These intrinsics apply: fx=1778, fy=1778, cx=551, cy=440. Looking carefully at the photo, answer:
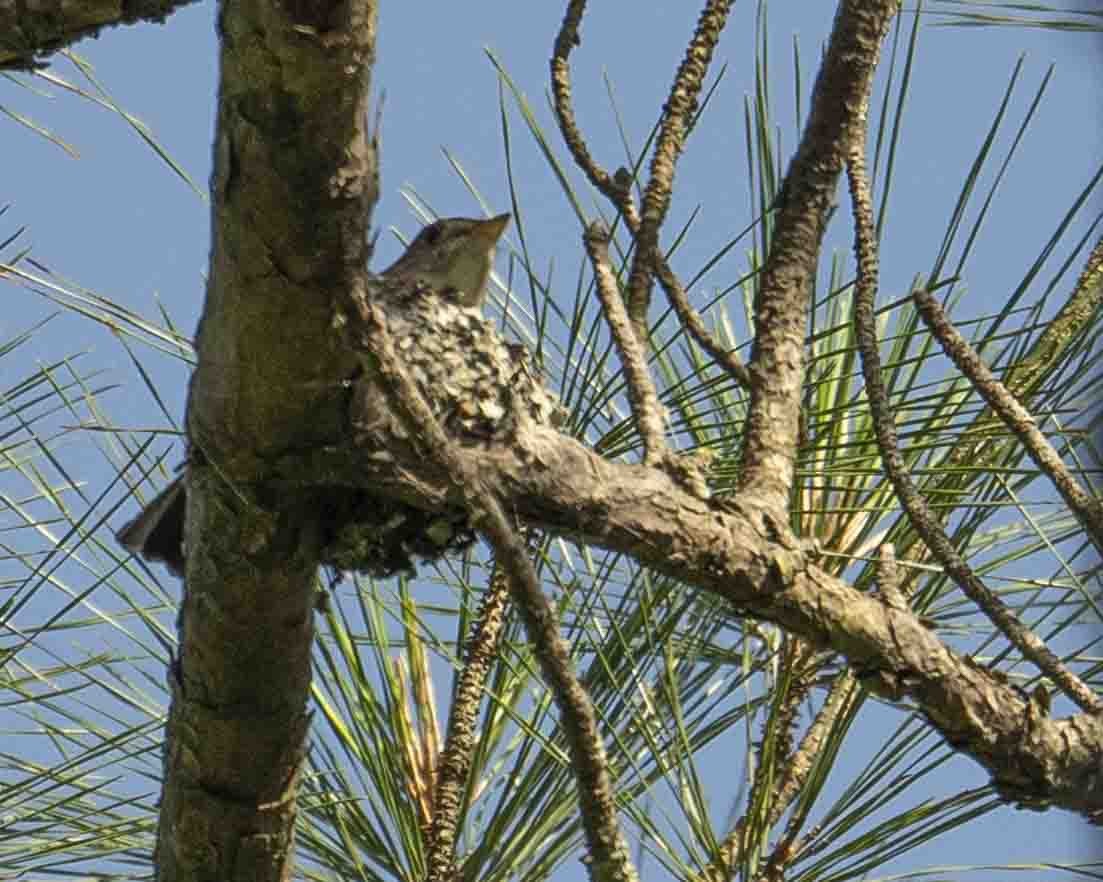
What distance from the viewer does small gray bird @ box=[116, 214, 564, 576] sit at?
6.88ft

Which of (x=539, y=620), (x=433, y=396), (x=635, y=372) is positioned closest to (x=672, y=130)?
(x=635, y=372)

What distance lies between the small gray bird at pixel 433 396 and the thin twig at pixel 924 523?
42cm

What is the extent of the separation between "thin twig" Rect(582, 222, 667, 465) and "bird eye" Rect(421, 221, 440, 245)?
1.57 m

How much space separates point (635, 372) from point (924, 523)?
37 centimetres

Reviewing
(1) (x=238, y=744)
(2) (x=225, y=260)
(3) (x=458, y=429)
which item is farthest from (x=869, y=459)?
(2) (x=225, y=260)

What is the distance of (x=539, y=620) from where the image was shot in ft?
4.65

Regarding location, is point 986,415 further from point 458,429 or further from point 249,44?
point 249,44

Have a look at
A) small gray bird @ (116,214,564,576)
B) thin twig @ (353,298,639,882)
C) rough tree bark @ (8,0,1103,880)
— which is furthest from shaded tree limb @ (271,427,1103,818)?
thin twig @ (353,298,639,882)

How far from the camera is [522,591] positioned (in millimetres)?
1410

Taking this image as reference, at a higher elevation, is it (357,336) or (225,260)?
(225,260)

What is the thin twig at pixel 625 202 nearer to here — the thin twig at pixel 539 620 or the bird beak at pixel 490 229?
the thin twig at pixel 539 620

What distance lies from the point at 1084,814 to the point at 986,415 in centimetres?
78

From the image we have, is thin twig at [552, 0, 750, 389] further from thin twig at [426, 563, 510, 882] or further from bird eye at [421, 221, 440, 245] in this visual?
bird eye at [421, 221, 440, 245]

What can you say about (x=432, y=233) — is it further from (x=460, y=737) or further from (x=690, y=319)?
(x=690, y=319)
